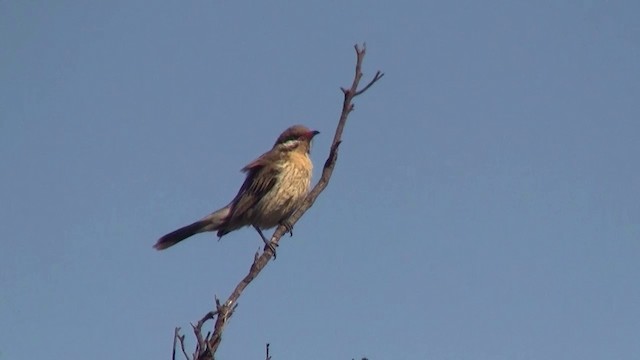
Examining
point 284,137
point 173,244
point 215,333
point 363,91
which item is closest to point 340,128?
point 363,91

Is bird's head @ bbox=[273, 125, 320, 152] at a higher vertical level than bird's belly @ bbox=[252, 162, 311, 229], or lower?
higher

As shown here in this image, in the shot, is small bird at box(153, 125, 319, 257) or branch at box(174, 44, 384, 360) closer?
branch at box(174, 44, 384, 360)

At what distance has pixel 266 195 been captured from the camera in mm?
8078

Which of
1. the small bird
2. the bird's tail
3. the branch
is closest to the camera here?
the branch

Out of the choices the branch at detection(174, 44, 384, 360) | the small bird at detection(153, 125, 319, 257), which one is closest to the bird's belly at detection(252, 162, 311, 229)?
the small bird at detection(153, 125, 319, 257)

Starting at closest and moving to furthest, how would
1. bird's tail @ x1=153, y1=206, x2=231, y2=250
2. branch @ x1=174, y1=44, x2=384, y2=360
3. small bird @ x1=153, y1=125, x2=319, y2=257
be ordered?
1. branch @ x1=174, y1=44, x2=384, y2=360
2. bird's tail @ x1=153, y1=206, x2=231, y2=250
3. small bird @ x1=153, y1=125, x2=319, y2=257

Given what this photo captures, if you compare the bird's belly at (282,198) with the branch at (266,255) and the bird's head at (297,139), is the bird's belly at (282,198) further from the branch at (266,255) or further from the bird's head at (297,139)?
the branch at (266,255)

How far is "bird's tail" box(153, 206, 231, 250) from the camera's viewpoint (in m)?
7.49

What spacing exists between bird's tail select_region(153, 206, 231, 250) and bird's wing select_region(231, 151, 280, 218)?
11 cm

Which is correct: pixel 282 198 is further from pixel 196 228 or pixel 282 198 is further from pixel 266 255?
pixel 266 255

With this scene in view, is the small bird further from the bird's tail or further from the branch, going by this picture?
the branch

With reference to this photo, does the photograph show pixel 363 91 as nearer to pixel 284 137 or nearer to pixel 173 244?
pixel 173 244

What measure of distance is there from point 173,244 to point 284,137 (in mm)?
1670

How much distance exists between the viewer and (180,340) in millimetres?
3416
